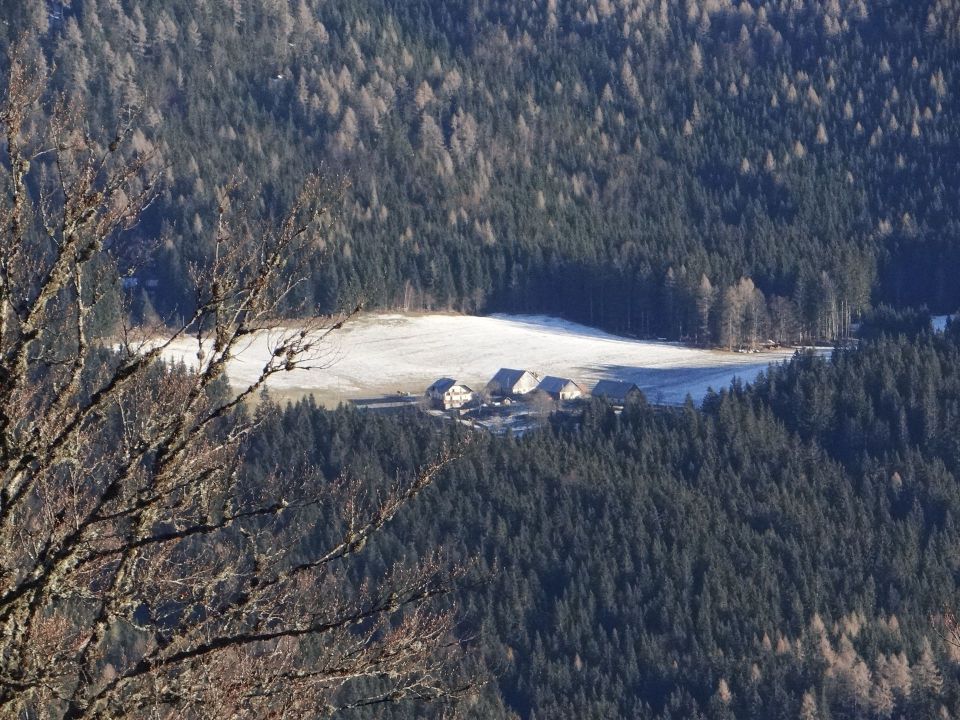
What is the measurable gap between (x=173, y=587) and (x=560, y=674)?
191 ft

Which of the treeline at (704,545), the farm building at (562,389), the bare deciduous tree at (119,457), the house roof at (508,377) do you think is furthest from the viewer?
the house roof at (508,377)

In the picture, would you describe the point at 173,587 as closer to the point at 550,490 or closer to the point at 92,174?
the point at 92,174

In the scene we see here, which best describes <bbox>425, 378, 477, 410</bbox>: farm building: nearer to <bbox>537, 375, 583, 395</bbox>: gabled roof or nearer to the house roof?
the house roof

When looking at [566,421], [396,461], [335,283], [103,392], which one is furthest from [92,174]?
[335,283]

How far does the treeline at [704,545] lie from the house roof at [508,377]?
68.2 ft

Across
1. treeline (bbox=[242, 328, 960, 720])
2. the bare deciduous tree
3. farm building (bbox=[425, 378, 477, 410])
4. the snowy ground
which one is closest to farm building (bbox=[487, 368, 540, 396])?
the snowy ground

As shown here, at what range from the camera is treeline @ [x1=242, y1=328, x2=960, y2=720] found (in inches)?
2768

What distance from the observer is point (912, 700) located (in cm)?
6888

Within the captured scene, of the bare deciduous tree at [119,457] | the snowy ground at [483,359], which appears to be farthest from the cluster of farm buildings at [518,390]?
the bare deciduous tree at [119,457]

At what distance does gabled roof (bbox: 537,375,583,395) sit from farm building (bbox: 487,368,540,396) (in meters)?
0.98

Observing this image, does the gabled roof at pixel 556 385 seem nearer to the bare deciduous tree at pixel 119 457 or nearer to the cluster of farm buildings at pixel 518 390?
the cluster of farm buildings at pixel 518 390

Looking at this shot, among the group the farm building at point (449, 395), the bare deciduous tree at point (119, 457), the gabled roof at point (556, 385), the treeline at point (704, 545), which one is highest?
the bare deciduous tree at point (119, 457)

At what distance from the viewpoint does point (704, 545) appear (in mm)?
81688

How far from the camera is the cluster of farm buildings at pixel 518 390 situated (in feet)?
405
